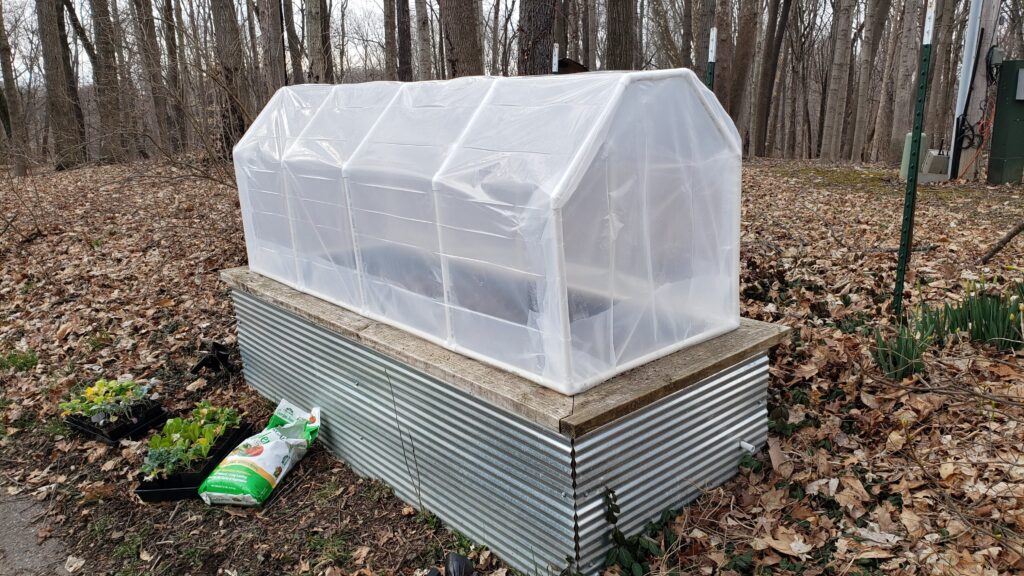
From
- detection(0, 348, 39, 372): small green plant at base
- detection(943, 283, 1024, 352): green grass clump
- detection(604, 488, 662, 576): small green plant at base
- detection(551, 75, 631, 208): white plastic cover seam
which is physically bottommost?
detection(0, 348, 39, 372): small green plant at base

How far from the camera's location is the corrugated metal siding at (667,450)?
2844mm

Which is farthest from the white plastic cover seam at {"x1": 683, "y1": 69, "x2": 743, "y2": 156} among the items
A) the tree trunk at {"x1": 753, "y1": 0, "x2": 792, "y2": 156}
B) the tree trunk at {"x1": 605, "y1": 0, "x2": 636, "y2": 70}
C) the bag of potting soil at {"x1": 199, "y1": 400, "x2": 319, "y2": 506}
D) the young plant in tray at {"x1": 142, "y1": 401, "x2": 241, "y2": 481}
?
the tree trunk at {"x1": 753, "y1": 0, "x2": 792, "y2": 156}

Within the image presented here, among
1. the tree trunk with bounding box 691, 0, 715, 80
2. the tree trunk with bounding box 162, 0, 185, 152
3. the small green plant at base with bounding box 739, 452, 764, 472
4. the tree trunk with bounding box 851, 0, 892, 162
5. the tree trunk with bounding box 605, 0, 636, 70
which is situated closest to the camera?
the small green plant at base with bounding box 739, 452, 764, 472

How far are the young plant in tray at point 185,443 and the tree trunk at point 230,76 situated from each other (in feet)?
Answer: 13.4

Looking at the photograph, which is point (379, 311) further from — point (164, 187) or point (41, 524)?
point (164, 187)

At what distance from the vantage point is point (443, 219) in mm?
3299

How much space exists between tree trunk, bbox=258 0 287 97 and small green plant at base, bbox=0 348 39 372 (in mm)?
3980

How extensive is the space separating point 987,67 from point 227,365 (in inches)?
404

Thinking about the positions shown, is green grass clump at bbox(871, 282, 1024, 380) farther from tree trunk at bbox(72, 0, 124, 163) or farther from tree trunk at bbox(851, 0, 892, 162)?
tree trunk at bbox(851, 0, 892, 162)

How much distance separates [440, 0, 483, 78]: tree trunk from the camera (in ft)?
24.3

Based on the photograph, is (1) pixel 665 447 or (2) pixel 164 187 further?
(2) pixel 164 187

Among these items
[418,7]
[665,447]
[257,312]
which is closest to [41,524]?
[257,312]

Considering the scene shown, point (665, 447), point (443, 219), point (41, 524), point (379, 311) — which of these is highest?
point (443, 219)

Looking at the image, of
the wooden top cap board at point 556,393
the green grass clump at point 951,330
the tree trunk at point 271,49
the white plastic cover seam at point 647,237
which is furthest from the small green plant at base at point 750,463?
the tree trunk at point 271,49
